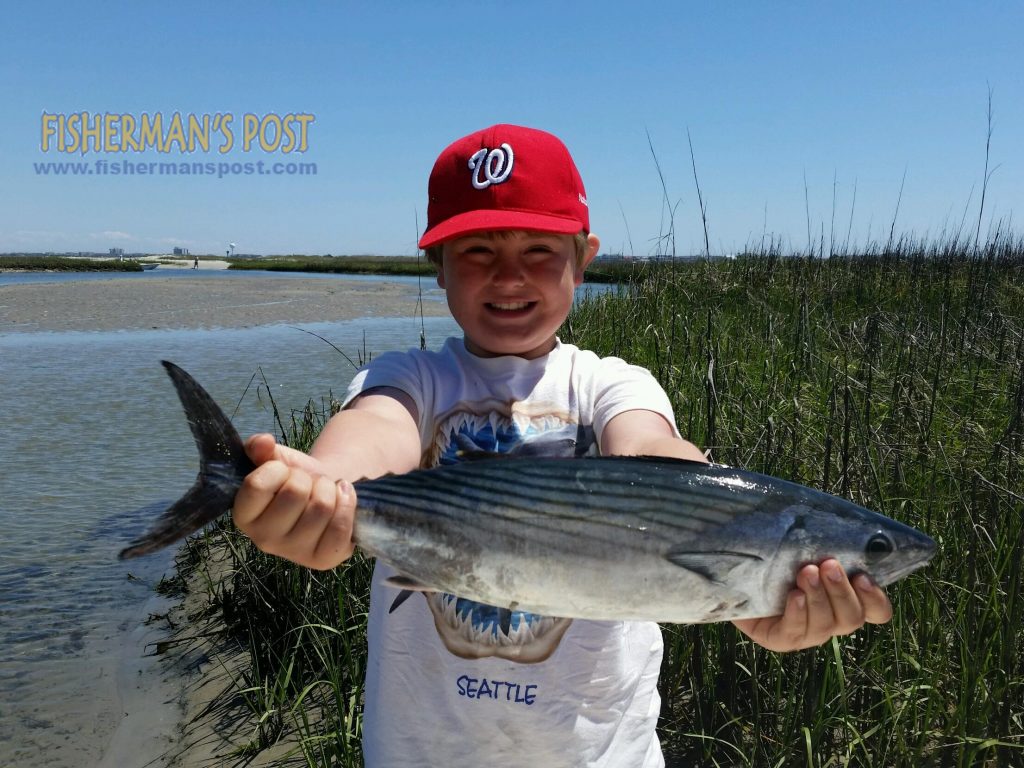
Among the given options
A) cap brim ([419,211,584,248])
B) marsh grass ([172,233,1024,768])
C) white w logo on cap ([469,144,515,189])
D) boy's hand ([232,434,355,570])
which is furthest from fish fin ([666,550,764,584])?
marsh grass ([172,233,1024,768])

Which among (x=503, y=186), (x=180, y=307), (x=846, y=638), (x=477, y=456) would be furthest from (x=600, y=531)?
(x=180, y=307)

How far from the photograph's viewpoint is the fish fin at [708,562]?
5.15 ft

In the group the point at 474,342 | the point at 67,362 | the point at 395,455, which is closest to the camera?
the point at 395,455

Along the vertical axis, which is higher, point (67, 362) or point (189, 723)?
point (67, 362)

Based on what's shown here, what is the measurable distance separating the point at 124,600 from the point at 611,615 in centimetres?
521

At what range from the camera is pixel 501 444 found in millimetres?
2203

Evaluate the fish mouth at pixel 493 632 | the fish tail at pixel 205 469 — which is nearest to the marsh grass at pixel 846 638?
the fish mouth at pixel 493 632

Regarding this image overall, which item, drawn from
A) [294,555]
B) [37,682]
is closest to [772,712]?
[294,555]

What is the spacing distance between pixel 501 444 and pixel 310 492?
0.71 meters

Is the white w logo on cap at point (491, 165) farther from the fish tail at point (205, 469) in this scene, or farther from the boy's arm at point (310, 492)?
the fish tail at point (205, 469)

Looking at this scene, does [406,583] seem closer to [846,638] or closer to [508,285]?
[508,285]

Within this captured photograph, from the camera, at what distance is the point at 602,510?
1.63 meters

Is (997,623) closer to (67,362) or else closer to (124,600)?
(124,600)

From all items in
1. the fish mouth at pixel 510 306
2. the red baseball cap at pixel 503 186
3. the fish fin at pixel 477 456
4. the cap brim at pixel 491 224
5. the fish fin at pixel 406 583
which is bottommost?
the fish fin at pixel 406 583
